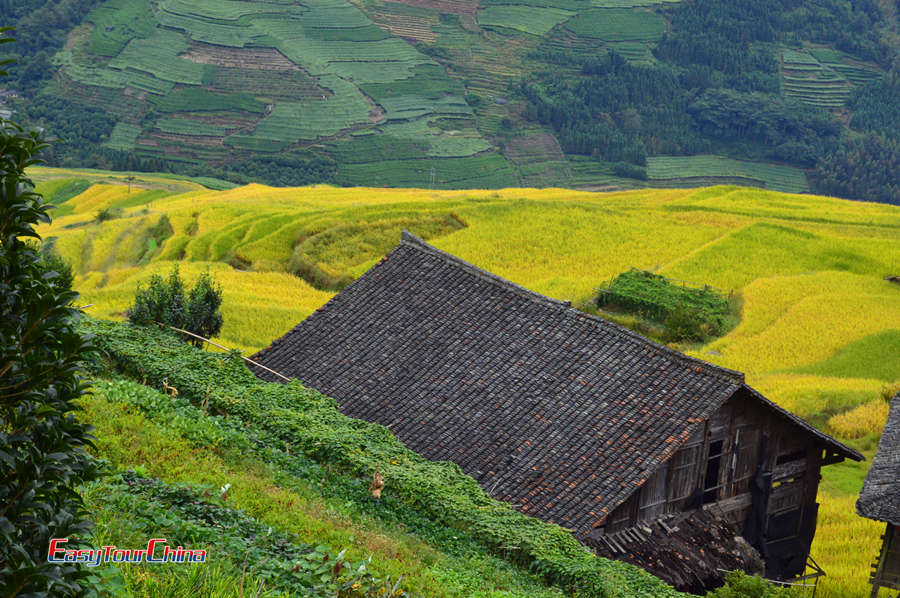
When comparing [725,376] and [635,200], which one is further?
[635,200]

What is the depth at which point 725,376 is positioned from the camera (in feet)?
51.9

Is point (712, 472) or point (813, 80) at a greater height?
point (712, 472)

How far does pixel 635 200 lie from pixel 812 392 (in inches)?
1252

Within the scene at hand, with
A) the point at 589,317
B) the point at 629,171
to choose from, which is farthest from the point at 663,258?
the point at 629,171

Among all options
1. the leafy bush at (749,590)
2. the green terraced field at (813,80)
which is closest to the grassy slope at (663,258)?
the leafy bush at (749,590)

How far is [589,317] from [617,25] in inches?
5353

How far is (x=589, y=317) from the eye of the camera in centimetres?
1772

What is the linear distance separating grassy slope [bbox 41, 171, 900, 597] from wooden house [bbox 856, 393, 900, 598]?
12.8 feet

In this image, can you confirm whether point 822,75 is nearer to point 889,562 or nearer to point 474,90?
point 474,90

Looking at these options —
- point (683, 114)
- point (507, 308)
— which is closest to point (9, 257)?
point (507, 308)

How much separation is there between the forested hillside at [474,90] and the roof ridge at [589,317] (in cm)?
8304

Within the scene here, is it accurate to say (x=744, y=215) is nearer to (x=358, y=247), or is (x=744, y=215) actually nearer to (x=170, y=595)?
(x=358, y=247)

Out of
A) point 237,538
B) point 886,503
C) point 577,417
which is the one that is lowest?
point 577,417

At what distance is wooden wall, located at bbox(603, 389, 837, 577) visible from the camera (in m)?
15.6
